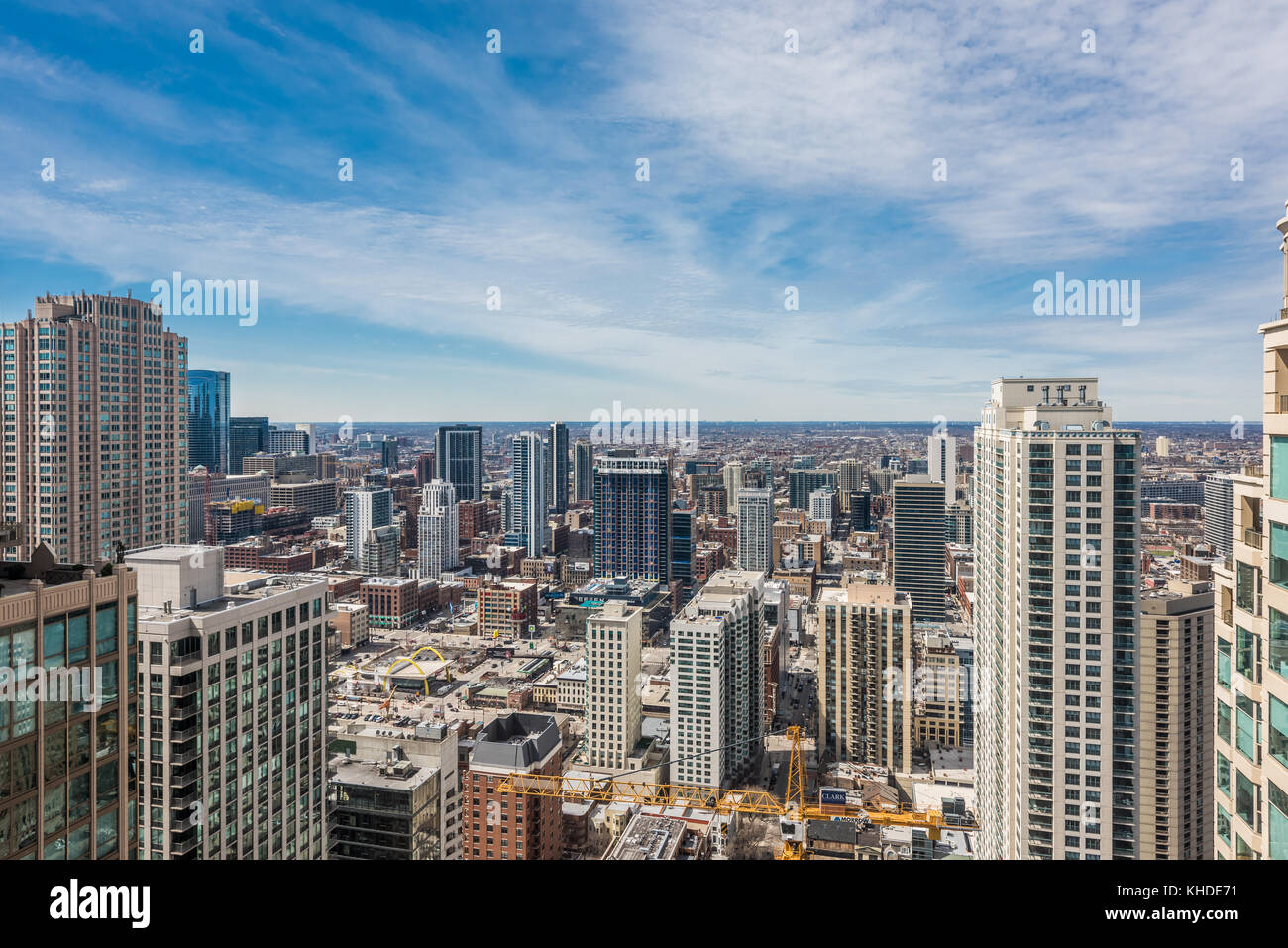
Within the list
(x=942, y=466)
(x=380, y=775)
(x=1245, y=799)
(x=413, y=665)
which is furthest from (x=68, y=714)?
(x=942, y=466)

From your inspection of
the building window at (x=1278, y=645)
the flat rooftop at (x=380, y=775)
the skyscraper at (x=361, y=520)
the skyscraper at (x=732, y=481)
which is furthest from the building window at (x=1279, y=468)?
the skyscraper at (x=732, y=481)

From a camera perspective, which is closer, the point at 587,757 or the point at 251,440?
the point at 587,757

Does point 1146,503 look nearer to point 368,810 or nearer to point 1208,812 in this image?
point 1208,812

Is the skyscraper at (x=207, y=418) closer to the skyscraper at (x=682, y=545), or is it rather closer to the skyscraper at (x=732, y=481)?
the skyscraper at (x=682, y=545)
